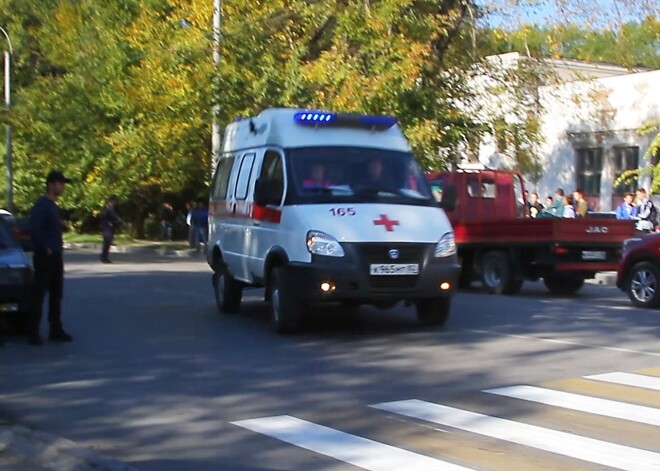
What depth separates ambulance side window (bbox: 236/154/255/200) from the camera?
15022 millimetres

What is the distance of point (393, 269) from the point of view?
12812mm

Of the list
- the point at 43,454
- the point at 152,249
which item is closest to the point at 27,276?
the point at 43,454

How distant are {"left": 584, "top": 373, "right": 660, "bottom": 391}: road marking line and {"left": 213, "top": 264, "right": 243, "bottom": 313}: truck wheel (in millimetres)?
6473

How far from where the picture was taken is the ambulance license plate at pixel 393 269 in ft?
41.7

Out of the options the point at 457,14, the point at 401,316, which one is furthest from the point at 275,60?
the point at 401,316

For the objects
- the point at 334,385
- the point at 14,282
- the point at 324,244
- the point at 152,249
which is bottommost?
the point at 334,385

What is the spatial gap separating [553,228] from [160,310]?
6.54 metres

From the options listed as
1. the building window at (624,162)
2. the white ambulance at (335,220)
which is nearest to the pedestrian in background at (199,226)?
the building window at (624,162)

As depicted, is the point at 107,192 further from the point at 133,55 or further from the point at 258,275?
the point at 258,275

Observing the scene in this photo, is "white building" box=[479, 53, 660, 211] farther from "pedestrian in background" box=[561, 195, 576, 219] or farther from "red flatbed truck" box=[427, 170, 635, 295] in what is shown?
"red flatbed truck" box=[427, 170, 635, 295]

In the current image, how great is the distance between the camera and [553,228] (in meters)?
18.6

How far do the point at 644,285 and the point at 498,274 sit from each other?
10.9 ft

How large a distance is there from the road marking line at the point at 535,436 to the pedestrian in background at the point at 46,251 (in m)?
4.97

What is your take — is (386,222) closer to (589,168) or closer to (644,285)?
(644,285)
